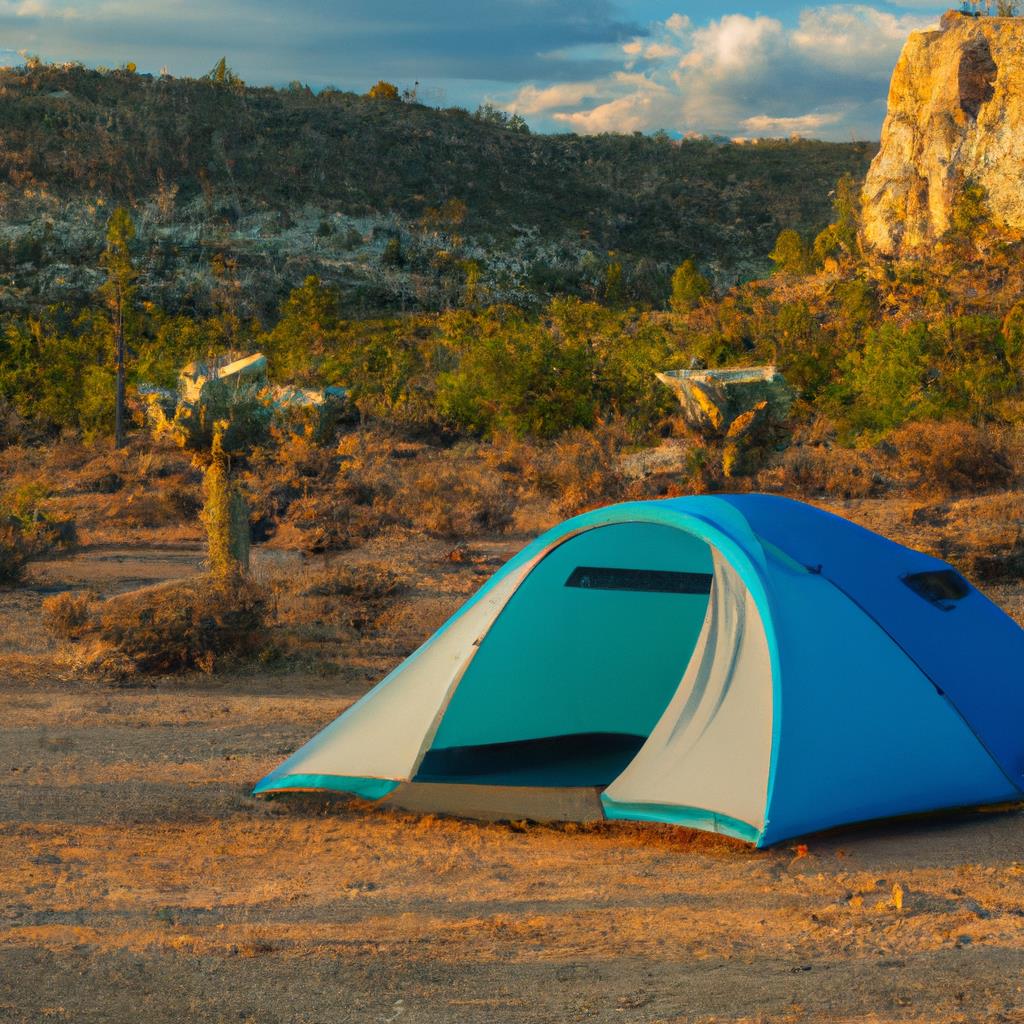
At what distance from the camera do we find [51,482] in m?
17.4

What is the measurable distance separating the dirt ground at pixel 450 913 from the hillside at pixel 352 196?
112ft

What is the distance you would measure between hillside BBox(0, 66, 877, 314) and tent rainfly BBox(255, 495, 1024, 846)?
3402cm

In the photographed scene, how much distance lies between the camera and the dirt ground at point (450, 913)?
3.54m

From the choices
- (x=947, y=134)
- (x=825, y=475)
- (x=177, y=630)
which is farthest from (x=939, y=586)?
(x=947, y=134)

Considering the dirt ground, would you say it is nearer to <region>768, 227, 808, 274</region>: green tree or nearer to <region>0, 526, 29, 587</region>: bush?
<region>0, 526, 29, 587</region>: bush

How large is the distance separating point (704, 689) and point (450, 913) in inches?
60.1

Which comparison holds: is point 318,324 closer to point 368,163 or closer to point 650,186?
point 368,163

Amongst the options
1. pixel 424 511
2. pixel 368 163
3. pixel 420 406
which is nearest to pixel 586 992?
pixel 424 511

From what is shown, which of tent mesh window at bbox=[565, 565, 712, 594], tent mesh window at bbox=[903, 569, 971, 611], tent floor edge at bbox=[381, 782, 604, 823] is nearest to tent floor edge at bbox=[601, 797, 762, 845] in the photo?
tent floor edge at bbox=[381, 782, 604, 823]

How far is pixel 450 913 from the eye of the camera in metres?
4.21

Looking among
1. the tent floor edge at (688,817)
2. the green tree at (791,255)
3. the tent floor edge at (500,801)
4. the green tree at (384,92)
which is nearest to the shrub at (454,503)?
the tent floor edge at (500,801)

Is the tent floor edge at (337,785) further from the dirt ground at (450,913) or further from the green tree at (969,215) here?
the green tree at (969,215)

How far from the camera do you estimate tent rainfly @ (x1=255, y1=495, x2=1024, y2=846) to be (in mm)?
4883

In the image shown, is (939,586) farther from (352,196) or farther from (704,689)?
(352,196)
